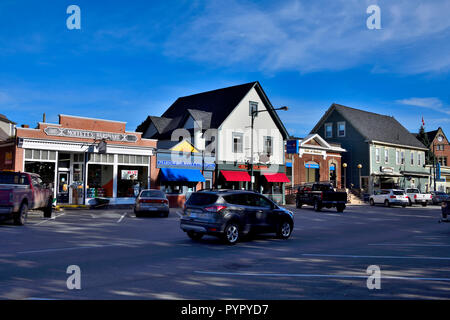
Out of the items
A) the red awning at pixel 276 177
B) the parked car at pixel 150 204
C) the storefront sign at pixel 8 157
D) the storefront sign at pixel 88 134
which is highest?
the storefront sign at pixel 88 134

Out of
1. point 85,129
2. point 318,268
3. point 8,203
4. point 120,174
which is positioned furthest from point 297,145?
point 318,268

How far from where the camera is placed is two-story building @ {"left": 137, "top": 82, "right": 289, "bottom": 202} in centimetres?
3553

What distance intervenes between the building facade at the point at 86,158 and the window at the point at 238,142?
835 cm

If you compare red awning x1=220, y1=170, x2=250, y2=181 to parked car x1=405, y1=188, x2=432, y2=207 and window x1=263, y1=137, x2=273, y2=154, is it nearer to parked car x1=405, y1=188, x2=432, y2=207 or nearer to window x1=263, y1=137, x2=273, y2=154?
window x1=263, y1=137, x2=273, y2=154

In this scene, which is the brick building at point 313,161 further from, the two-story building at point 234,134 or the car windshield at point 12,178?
the car windshield at point 12,178

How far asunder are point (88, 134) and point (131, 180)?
4.66 metres

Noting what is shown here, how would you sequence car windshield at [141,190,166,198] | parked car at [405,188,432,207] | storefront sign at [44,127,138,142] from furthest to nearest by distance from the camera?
parked car at [405,188,432,207] → storefront sign at [44,127,138,142] → car windshield at [141,190,166,198]

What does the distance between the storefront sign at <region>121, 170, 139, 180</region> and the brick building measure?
15779 mm

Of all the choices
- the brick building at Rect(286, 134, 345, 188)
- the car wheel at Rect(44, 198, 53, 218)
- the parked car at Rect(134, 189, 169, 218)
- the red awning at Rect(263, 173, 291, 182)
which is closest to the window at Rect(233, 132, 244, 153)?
the red awning at Rect(263, 173, 291, 182)

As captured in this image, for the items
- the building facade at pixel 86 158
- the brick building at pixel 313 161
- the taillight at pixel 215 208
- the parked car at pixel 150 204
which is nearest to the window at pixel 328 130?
the brick building at pixel 313 161

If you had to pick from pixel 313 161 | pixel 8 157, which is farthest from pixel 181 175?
pixel 313 161

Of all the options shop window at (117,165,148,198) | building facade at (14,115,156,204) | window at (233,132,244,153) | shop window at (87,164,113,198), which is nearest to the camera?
building facade at (14,115,156,204)

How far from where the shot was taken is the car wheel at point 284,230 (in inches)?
553

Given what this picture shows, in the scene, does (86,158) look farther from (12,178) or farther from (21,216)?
(21,216)
